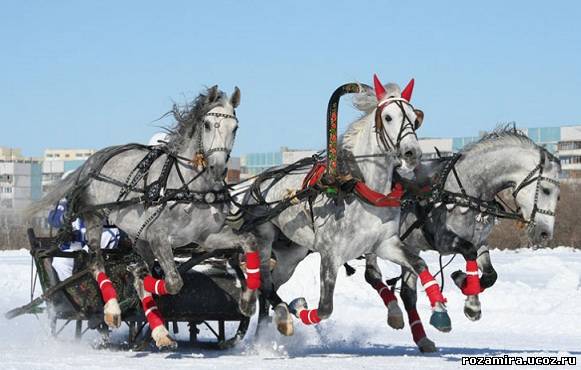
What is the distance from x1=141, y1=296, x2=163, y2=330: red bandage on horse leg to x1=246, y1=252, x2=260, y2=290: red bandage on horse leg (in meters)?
0.95

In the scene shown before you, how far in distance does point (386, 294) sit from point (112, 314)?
2.83 m

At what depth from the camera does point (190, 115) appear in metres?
10.7

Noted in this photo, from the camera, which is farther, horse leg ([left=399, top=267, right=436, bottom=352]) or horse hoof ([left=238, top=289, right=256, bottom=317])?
horse leg ([left=399, top=267, right=436, bottom=352])

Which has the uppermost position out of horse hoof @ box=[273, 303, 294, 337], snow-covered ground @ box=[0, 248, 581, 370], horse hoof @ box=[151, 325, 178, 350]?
horse hoof @ box=[273, 303, 294, 337]

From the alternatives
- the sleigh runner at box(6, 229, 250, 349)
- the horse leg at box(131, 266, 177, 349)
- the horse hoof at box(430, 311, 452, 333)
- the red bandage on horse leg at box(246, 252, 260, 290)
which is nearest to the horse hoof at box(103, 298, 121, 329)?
the horse leg at box(131, 266, 177, 349)

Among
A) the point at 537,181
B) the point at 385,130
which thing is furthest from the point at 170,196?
the point at 537,181

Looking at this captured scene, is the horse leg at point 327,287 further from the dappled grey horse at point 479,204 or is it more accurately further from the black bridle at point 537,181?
the black bridle at point 537,181

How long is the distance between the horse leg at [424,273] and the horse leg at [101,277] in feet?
8.91

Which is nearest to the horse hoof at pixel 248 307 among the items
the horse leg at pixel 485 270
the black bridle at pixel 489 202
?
the black bridle at pixel 489 202

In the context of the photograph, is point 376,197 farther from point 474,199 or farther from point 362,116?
point 474,199

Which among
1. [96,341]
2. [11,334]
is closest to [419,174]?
[96,341]

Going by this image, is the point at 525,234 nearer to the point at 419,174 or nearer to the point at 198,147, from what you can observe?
the point at 419,174

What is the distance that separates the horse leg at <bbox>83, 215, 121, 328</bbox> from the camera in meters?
10.6

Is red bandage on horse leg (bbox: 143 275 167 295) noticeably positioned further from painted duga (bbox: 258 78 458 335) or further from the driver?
the driver
